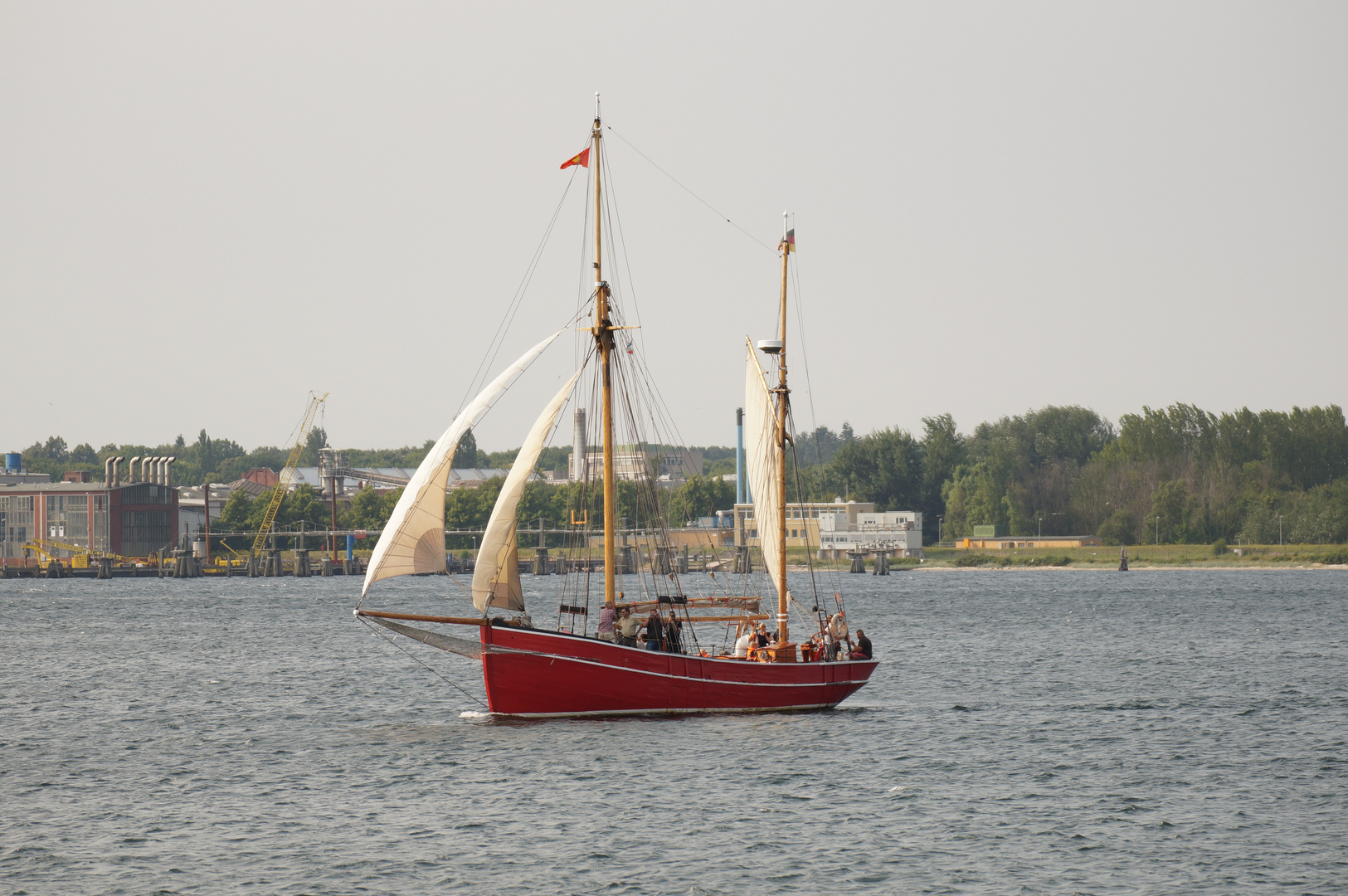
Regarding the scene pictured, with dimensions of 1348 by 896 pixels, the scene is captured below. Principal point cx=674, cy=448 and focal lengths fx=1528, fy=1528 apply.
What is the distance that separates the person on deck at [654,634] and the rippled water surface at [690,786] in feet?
8.22

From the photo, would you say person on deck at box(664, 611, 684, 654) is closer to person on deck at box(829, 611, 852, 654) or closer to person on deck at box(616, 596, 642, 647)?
person on deck at box(616, 596, 642, 647)

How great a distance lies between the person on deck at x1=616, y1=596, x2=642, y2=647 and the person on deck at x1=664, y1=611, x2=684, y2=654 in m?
1.12

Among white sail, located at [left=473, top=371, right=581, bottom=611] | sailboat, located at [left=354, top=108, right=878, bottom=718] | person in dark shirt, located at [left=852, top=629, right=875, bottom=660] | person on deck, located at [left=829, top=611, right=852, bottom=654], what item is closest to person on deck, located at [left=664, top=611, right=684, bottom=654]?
sailboat, located at [left=354, top=108, right=878, bottom=718]

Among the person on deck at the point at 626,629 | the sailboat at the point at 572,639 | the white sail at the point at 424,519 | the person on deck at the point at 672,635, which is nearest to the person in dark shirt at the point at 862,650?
the sailboat at the point at 572,639

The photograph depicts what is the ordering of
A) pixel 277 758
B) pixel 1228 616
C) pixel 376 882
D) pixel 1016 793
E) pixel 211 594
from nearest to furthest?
pixel 376 882 < pixel 1016 793 < pixel 277 758 < pixel 1228 616 < pixel 211 594

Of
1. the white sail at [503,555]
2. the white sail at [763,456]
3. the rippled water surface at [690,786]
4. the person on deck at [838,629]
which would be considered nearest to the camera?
the rippled water surface at [690,786]

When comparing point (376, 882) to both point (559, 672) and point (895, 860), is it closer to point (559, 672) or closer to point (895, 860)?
point (895, 860)

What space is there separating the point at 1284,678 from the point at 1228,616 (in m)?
44.8

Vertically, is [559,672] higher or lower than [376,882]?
higher

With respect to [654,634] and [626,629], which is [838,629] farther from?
[626,629]

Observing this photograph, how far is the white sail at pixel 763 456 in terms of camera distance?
51844mm

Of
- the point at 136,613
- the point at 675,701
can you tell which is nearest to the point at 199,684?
the point at 675,701

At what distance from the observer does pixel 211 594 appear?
176 meters

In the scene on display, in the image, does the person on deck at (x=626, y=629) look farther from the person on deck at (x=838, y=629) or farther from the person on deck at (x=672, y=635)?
the person on deck at (x=838, y=629)
